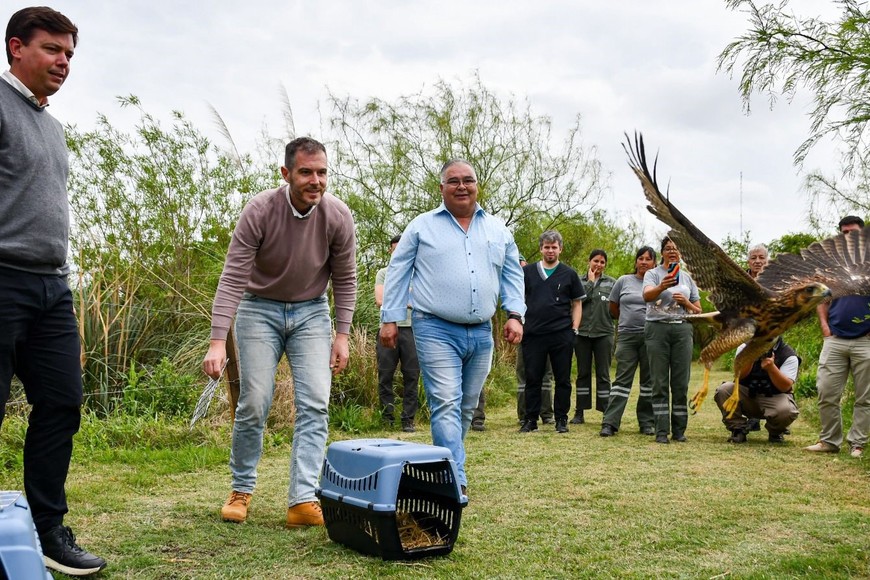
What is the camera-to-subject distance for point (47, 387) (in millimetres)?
3129

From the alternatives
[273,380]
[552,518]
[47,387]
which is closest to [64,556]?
[47,387]

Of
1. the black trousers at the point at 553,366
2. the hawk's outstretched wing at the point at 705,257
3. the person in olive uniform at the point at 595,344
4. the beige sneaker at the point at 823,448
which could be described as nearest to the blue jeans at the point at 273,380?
the hawk's outstretched wing at the point at 705,257

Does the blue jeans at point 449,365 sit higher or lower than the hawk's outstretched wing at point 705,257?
lower

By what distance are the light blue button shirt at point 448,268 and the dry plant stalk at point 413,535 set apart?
114 centimetres

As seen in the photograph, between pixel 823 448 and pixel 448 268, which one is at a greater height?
pixel 448 268

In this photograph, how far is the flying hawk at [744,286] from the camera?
4.89 metres

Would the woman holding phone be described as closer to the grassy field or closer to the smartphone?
the smartphone

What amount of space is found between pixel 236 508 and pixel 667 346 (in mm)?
4605

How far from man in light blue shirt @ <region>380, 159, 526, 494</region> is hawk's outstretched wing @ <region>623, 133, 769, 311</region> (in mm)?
1123

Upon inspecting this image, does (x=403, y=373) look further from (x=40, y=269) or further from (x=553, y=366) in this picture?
(x=40, y=269)

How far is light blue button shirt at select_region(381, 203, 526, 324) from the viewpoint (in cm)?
436

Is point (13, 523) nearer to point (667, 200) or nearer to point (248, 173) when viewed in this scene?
point (667, 200)

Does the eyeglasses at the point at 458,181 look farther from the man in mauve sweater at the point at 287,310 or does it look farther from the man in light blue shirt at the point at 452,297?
the man in mauve sweater at the point at 287,310

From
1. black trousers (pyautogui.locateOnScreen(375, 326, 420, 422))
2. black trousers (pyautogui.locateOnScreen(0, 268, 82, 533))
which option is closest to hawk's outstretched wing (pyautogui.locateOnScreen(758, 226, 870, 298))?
black trousers (pyautogui.locateOnScreen(375, 326, 420, 422))
